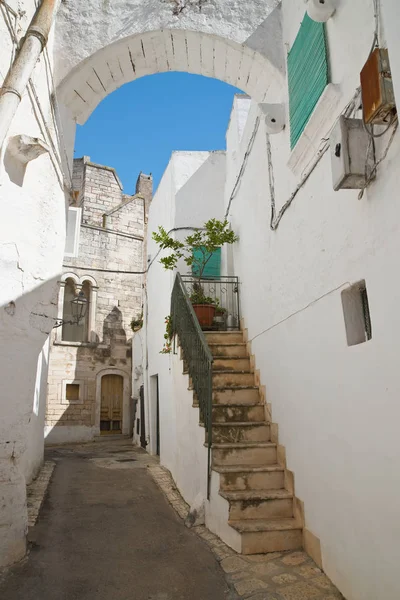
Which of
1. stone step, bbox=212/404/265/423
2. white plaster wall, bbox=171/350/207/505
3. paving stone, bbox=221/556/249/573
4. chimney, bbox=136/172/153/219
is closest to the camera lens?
paving stone, bbox=221/556/249/573

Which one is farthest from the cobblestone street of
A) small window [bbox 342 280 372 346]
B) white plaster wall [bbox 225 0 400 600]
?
small window [bbox 342 280 372 346]

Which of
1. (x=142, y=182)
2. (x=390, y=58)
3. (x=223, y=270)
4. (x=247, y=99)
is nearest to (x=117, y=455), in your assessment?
(x=223, y=270)

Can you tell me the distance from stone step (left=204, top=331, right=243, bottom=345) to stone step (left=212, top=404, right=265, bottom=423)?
5.35 feet

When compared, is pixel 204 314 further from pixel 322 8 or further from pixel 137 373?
pixel 137 373

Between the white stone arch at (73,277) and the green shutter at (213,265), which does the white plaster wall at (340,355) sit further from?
the white stone arch at (73,277)

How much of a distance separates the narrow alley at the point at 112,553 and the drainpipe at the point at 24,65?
138 inches

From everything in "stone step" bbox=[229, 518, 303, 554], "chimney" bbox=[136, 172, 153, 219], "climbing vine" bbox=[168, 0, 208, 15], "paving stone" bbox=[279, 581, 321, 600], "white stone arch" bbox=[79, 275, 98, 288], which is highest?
"chimney" bbox=[136, 172, 153, 219]

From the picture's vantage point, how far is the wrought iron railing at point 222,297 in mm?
7848

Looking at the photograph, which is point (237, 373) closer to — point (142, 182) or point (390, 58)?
point (390, 58)

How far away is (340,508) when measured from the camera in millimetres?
3352

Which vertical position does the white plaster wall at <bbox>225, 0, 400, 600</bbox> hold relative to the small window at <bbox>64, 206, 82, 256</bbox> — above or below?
below

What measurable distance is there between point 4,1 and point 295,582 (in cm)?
527

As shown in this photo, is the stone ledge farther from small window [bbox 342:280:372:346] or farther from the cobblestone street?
small window [bbox 342:280:372:346]

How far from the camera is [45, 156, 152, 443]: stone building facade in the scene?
15094 mm
